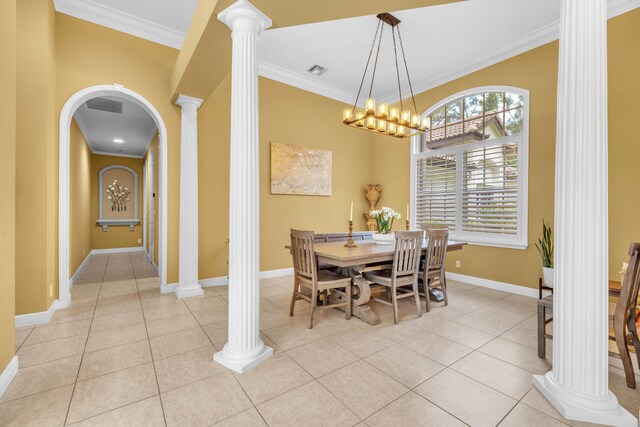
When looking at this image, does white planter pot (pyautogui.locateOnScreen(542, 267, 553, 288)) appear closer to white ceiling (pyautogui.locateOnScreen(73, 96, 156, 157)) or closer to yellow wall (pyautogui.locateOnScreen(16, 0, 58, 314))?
yellow wall (pyautogui.locateOnScreen(16, 0, 58, 314))

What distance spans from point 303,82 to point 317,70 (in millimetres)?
422

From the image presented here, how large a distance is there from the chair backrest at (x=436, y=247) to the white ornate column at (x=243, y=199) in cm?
201

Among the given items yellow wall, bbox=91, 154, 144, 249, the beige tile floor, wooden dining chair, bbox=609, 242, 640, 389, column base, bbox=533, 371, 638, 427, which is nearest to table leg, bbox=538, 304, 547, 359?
the beige tile floor

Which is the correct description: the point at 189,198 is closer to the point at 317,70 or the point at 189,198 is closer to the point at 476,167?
the point at 317,70

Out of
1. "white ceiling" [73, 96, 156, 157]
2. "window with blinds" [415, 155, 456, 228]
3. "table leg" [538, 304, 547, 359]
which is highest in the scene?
"white ceiling" [73, 96, 156, 157]

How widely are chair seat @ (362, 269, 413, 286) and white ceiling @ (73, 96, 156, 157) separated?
4431mm

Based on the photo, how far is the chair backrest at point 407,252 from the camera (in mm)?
2992

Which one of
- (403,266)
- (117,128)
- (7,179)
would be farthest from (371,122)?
(117,128)

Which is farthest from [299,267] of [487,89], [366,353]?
[487,89]

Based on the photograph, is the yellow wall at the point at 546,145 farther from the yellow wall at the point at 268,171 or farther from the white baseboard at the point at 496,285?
the yellow wall at the point at 268,171

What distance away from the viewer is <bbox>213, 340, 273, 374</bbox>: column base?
6.79 feet

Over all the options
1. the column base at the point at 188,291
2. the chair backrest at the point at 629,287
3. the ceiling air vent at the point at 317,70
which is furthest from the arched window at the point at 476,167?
the column base at the point at 188,291

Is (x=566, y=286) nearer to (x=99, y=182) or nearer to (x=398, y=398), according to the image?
(x=398, y=398)

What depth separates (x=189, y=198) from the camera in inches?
155
